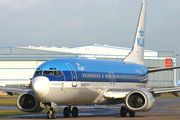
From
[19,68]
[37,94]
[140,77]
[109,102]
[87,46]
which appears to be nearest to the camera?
[37,94]

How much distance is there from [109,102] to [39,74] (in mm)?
7648

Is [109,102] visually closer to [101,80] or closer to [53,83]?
[101,80]

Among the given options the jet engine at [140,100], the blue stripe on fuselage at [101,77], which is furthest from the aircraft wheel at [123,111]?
the blue stripe on fuselage at [101,77]

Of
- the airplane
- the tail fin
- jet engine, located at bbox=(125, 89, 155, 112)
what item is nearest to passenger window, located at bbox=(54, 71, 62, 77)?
the airplane

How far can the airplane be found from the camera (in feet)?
69.9

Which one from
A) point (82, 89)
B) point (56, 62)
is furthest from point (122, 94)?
point (56, 62)

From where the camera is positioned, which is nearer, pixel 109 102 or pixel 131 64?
pixel 109 102

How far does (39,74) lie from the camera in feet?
70.2

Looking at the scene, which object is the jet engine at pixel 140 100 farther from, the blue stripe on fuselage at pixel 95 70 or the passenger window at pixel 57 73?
the passenger window at pixel 57 73

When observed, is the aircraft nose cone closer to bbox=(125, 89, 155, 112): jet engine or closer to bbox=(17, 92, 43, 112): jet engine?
bbox=(17, 92, 43, 112): jet engine

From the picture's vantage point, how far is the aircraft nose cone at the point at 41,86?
20.5 m

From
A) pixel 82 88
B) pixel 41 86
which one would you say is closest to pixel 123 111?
pixel 82 88

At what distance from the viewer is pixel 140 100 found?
968 inches

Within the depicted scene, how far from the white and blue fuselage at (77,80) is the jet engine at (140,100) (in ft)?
7.74
